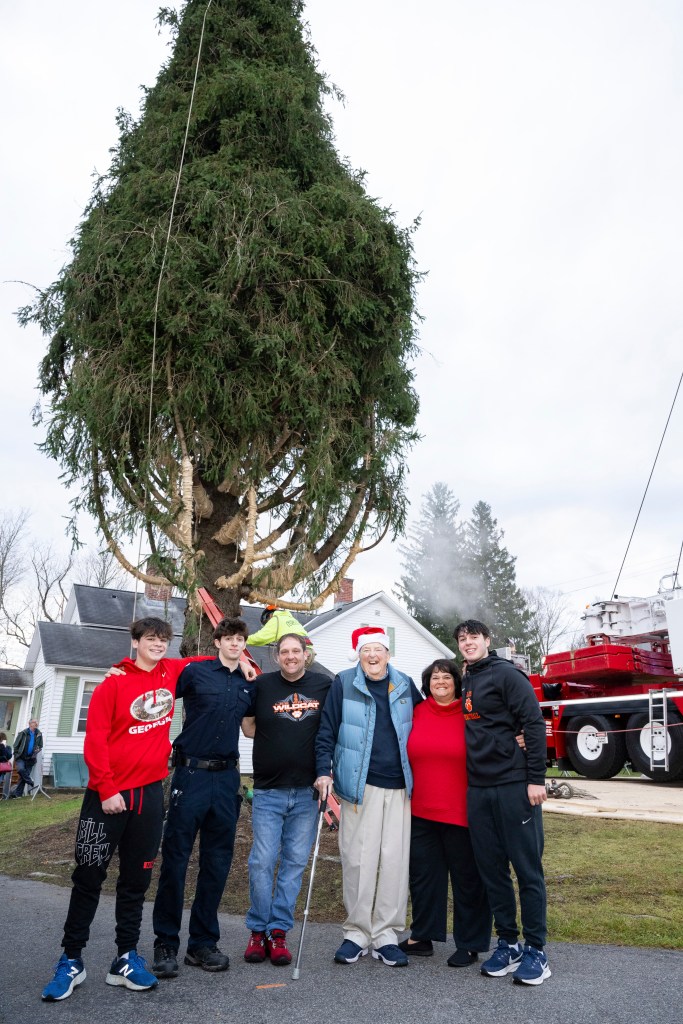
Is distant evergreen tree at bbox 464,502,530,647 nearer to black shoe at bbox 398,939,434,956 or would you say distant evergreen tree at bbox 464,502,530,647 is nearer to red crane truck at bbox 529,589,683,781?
red crane truck at bbox 529,589,683,781

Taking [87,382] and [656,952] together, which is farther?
[87,382]

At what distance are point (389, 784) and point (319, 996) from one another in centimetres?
113

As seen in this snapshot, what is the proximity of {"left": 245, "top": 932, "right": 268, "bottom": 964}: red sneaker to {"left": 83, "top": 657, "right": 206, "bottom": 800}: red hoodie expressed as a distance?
1.01 metres

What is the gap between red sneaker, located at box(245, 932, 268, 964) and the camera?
155 inches

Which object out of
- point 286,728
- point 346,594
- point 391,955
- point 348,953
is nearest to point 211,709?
point 286,728

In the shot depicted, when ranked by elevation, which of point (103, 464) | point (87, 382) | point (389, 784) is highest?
point (87, 382)

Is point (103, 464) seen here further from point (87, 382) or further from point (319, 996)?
point (319, 996)

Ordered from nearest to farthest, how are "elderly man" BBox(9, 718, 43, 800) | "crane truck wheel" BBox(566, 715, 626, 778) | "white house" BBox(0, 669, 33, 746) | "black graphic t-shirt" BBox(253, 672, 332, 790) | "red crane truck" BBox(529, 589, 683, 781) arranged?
"black graphic t-shirt" BBox(253, 672, 332, 790) → "red crane truck" BBox(529, 589, 683, 781) → "crane truck wheel" BBox(566, 715, 626, 778) → "elderly man" BBox(9, 718, 43, 800) → "white house" BBox(0, 669, 33, 746)

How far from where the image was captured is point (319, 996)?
3402mm

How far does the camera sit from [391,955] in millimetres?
3949

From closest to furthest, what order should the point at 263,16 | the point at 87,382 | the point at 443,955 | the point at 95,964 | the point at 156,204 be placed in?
the point at 95,964 < the point at 443,955 < the point at 87,382 < the point at 156,204 < the point at 263,16

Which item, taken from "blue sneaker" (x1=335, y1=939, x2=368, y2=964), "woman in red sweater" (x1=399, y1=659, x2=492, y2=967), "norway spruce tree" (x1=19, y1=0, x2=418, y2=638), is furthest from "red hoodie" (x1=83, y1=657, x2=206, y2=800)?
"norway spruce tree" (x1=19, y1=0, x2=418, y2=638)

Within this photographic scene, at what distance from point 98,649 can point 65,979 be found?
18.5 m

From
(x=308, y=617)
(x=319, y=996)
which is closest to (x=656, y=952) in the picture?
(x=319, y=996)
